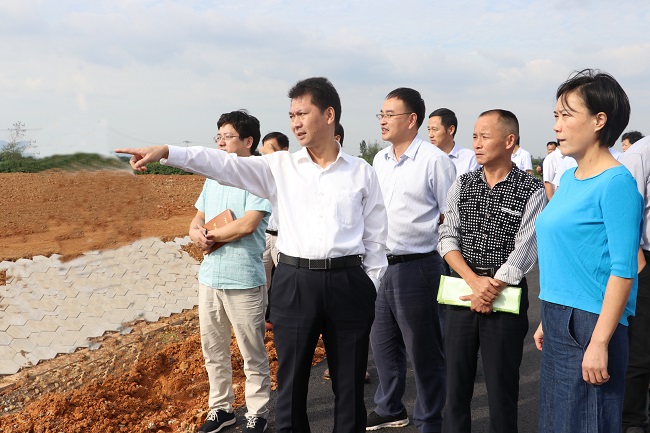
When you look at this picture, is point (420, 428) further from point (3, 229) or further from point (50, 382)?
point (50, 382)

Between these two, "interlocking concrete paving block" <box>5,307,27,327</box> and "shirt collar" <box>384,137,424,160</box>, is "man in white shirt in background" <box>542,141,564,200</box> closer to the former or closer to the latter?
"shirt collar" <box>384,137,424,160</box>

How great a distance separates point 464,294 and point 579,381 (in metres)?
0.99

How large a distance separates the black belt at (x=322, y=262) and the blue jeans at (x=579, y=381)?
100 cm

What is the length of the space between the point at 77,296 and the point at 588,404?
608cm

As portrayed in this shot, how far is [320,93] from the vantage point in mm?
3125

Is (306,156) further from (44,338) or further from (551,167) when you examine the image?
(551,167)

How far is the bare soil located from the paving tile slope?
22 cm

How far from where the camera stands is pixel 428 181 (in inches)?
163

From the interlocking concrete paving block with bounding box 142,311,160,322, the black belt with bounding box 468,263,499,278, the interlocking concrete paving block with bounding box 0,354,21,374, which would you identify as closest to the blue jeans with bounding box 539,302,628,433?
the black belt with bounding box 468,263,499,278

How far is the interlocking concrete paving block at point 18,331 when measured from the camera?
6.00 meters

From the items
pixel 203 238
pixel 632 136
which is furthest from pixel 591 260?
pixel 632 136

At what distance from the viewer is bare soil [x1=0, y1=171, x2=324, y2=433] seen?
8.77 feet

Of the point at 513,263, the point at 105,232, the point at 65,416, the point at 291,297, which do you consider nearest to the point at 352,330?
the point at 291,297

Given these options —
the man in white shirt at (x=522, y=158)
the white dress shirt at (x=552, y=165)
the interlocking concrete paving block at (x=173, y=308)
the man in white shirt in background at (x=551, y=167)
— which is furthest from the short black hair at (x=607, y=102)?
the man in white shirt at (x=522, y=158)
